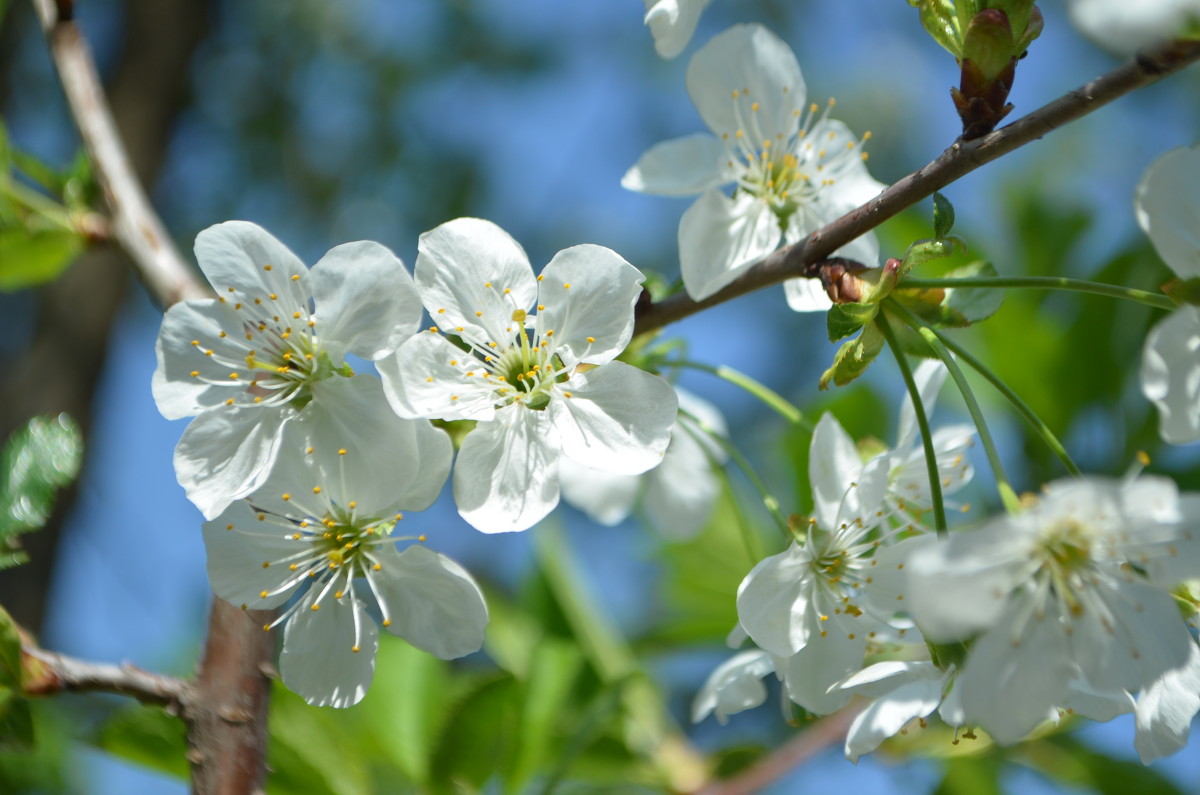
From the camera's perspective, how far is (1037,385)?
1681mm

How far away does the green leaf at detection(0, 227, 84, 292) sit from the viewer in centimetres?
143

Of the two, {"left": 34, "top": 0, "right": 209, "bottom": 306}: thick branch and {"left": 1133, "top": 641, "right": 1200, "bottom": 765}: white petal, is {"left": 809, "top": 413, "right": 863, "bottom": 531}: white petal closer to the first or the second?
{"left": 1133, "top": 641, "right": 1200, "bottom": 765}: white petal

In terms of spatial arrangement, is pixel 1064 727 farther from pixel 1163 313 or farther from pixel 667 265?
pixel 667 265

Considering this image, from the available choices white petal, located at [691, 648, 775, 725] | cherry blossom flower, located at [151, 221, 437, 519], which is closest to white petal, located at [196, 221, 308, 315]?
cherry blossom flower, located at [151, 221, 437, 519]

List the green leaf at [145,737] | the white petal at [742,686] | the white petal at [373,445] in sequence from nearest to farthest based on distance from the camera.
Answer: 1. the white petal at [373,445]
2. the white petal at [742,686]
3. the green leaf at [145,737]

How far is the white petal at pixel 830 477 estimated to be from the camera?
3.32ft

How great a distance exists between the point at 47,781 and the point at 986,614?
1.52 meters

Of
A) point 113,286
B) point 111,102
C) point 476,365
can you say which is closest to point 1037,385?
point 476,365

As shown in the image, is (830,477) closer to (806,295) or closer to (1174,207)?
(806,295)

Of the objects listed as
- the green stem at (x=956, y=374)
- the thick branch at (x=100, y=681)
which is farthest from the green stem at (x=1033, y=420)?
the thick branch at (x=100, y=681)

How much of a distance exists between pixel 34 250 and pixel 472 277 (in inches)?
32.8

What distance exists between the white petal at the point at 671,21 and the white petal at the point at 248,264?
416 millimetres

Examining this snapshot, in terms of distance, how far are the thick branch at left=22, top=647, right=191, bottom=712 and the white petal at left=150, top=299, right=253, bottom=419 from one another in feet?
0.84

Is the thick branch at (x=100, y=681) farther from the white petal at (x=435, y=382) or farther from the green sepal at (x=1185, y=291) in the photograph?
the green sepal at (x=1185, y=291)
